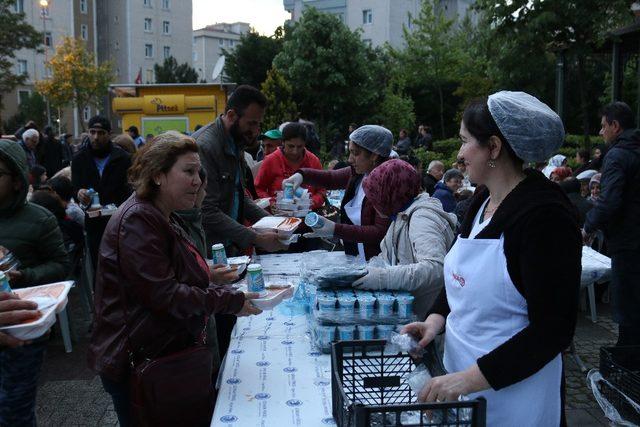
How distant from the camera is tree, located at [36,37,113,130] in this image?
1414 inches

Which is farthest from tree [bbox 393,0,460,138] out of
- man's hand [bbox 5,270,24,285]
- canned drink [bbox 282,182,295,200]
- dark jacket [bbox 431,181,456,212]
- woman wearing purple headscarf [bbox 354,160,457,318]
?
man's hand [bbox 5,270,24,285]

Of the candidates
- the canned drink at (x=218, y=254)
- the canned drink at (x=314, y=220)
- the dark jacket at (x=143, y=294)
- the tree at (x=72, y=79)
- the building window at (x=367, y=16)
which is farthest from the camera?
the building window at (x=367, y=16)

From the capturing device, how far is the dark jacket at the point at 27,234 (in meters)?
3.16

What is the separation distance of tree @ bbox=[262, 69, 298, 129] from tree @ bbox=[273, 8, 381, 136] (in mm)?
3828

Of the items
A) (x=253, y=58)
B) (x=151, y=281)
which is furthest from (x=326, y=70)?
(x=151, y=281)

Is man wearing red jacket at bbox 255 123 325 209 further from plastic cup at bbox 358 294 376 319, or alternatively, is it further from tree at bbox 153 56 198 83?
tree at bbox 153 56 198 83

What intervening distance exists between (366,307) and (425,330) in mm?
495

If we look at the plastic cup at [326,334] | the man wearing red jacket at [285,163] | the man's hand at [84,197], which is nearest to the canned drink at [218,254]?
the plastic cup at [326,334]

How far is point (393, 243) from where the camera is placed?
3236 mm

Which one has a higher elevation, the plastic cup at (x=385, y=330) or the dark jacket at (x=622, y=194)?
the dark jacket at (x=622, y=194)

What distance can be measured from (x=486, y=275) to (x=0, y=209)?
2546mm

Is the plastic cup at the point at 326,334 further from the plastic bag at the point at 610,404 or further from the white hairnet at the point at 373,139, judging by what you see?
the white hairnet at the point at 373,139

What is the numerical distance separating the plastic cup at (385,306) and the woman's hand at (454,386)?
848 mm

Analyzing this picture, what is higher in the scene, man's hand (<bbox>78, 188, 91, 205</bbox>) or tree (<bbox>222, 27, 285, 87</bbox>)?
tree (<bbox>222, 27, 285, 87</bbox>)
